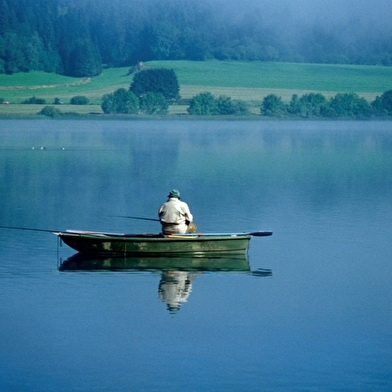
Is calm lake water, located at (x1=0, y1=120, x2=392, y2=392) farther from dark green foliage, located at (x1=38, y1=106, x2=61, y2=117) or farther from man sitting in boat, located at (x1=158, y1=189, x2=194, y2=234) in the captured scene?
dark green foliage, located at (x1=38, y1=106, x2=61, y2=117)

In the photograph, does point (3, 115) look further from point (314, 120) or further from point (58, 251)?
point (58, 251)

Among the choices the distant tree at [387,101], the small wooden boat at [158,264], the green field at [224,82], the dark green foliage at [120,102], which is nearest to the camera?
the small wooden boat at [158,264]

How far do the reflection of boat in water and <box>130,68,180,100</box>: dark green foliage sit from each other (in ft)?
434

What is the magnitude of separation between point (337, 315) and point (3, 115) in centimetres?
12587

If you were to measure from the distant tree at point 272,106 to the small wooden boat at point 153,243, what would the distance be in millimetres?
131267

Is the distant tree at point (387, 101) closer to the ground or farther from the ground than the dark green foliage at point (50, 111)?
farther from the ground

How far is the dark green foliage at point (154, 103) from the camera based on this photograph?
150m

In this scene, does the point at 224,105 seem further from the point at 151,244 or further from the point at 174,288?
the point at 174,288

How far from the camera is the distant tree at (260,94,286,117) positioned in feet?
495

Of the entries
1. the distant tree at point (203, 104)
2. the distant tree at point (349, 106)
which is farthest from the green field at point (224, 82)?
the distant tree at point (203, 104)

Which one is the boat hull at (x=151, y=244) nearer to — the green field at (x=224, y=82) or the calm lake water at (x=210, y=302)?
the calm lake water at (x=210, y=302)

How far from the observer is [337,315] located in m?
15.6

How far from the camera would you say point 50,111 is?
140000 mm

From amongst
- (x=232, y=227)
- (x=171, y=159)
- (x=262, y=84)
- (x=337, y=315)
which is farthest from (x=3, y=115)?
(x=337, y=315)
